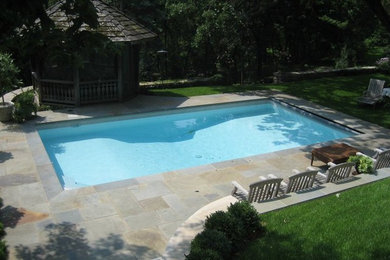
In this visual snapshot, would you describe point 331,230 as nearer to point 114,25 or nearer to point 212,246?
point 212,246

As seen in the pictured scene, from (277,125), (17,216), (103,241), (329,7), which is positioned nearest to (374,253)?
(103,241)

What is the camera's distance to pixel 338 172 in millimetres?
10516

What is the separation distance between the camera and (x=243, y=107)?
20109 mm

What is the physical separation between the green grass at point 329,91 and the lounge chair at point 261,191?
31.3 ft

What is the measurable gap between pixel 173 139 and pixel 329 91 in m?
9.53

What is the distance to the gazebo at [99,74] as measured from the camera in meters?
18.1

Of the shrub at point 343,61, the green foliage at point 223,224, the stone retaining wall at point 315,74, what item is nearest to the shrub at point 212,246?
the green foliage at point 223,224

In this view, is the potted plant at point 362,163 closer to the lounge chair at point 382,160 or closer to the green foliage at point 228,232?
the lounge chair at point 382,160

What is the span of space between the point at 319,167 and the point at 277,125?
18.5 feet

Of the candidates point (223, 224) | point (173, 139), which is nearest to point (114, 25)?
point (173, 139)

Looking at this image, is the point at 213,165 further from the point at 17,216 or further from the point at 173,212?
the point at 17,216

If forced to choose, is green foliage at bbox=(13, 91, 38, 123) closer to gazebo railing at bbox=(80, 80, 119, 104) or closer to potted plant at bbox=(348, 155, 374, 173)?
gazebo railing at bbox=(80, 80, 119, 104)

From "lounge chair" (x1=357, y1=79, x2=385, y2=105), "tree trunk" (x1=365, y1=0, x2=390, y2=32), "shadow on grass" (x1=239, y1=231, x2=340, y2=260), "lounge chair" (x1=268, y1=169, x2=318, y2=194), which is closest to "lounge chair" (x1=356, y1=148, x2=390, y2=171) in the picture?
"lounge chair" (x1=268, y1=169, x2=318, y2=194)

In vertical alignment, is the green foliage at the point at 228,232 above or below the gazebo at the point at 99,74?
below
